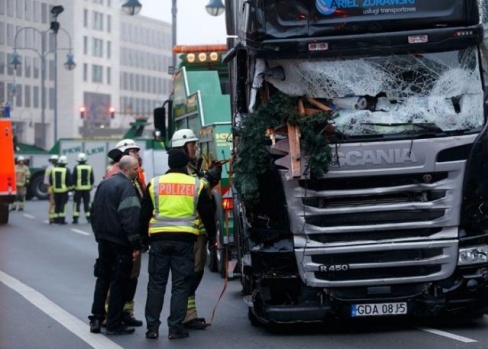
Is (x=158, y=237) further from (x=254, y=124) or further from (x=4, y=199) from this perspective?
(x=4, y=199)

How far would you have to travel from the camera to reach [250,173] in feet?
35.3

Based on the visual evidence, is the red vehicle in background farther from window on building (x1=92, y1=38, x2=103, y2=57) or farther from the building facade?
window on building (x1=92, y1=38, x2=103, y2=57)

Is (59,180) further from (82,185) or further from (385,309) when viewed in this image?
(385,309)

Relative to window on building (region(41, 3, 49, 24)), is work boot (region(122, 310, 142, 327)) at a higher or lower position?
lower

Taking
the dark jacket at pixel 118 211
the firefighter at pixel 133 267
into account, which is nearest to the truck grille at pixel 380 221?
the dark jacket at pixel 118 211

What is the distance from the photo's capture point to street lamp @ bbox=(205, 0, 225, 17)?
26.3m

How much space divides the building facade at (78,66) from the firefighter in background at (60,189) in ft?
6.97

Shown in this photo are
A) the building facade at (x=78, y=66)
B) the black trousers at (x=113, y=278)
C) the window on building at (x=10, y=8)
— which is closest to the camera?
the black trousers at (x=113, y=278)

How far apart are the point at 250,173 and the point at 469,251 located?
210 centimetres

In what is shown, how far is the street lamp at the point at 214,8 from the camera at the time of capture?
26.3 m

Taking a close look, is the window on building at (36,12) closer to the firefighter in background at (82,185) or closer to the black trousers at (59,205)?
the black trousers at (59,205)

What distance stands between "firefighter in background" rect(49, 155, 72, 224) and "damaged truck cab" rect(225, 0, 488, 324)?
2069cm

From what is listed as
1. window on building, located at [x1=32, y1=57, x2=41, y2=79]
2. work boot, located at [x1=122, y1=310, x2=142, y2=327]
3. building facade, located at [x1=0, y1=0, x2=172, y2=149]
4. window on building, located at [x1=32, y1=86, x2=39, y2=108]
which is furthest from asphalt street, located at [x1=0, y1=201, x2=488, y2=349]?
window on building, located at [x1=32, y1=86, x2=39, y2=108]

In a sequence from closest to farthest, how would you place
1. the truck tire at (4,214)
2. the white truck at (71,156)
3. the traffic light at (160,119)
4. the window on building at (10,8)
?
1. the window on building at (10,8)
2. the traffic light at (160,119)
3. the truck tire at (4,214)
4. the white truck at (71,156)
